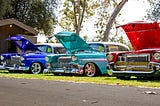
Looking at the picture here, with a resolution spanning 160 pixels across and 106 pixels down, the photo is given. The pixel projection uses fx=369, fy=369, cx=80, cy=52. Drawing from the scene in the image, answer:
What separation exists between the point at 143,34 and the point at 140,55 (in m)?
1.10

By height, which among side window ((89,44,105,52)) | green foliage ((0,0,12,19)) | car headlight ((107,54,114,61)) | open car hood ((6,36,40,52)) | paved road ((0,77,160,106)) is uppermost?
green foliage ((0,0,12,19))

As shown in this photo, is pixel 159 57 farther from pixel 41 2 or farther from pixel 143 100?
pixel 41 2

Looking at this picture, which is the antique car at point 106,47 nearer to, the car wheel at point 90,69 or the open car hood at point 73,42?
the open car hood at point 73,42

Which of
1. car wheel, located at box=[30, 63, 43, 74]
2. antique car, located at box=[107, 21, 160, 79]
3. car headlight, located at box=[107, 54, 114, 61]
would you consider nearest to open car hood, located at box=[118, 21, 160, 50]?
antique car, located at box=[107, 21, 160, 79]

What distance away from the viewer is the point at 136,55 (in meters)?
12.0

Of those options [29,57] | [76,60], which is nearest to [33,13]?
[29,57]

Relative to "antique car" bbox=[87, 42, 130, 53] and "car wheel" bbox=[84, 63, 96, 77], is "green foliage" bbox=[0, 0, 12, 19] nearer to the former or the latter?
"antique car" bbox=[87, 42, 130, 53]

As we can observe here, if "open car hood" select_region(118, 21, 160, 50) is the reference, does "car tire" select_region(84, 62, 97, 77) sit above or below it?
below

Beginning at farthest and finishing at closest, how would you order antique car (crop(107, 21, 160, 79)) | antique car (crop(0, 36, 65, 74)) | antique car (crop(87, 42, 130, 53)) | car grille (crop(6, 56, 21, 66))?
car grille (crop(6, 56, 21, 66)) → antique car (crop(0, 36, 65, 74)) → antique car (crop(87, 42, 130, 53)) → antique car (crop(107, 21, 160, 79))

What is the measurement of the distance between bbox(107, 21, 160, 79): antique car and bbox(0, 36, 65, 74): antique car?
447cm

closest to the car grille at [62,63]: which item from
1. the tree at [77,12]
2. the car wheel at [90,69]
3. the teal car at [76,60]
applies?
the teal car at [76,60]

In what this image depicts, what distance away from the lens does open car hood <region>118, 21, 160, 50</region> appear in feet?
40.3

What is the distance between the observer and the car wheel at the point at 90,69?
46.3 ft

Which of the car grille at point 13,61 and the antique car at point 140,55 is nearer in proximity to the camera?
the antique car at point 140,55
